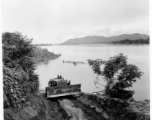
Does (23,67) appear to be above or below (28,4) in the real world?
below

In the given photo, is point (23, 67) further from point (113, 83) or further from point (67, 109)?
point (113, 83)

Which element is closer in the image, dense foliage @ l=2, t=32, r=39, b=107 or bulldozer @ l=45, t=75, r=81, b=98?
dense foliage @ l=2, t=32, r=39, b=107

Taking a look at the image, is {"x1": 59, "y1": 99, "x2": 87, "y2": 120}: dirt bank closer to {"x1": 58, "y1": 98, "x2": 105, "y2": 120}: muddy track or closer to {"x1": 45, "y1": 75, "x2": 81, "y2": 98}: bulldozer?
{"x1": 58, "y1": 98, "x2": 105, "y2": 120}: muddy track

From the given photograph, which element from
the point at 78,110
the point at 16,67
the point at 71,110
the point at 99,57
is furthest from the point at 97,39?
the point at 16,67

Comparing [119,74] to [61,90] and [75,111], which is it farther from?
[61,90]

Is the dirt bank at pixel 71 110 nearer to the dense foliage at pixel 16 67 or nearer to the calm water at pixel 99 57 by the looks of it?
the dense foliage at pixel 16 67

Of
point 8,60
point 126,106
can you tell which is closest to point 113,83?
point 126,106

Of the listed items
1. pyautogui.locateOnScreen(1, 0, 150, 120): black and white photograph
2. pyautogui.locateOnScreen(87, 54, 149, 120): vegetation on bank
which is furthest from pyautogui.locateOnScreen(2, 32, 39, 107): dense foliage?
pyautogui.locateOnScreen(87, 54, 149, 120): vegetation on bank

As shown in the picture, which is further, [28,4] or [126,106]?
[126,106]
